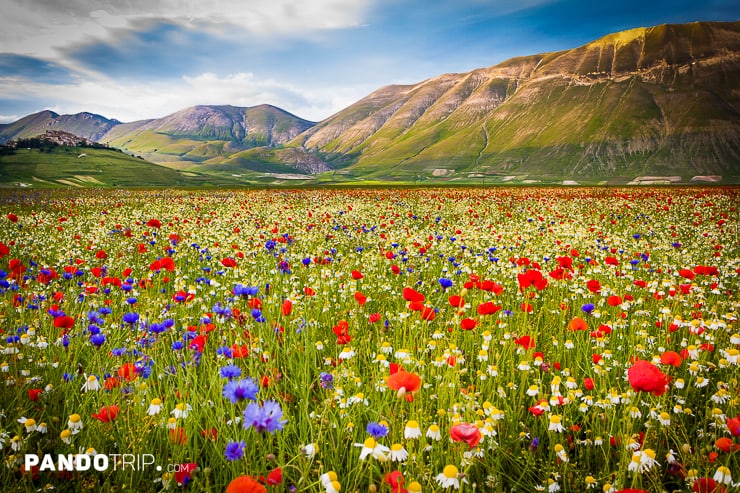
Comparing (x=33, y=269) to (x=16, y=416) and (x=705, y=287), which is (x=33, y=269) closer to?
(x=16, y=416)

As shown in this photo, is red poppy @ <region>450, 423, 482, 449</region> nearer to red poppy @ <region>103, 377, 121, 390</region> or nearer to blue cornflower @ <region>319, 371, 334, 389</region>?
blue cornflower @ <region>319, 371, 334, 389</region>

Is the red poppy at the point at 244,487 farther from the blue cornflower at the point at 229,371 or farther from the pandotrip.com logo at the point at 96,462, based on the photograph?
the pandotrip.com logo at the point at 96,462

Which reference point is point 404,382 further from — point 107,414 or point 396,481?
point 107,414

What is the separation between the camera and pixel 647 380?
2.30 metres

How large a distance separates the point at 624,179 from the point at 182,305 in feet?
778

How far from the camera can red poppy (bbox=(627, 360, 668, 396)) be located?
7.47 feet

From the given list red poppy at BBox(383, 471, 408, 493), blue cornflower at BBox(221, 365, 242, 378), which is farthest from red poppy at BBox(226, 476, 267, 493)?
blue cornflower at BBox(221, 365, 242, 378)

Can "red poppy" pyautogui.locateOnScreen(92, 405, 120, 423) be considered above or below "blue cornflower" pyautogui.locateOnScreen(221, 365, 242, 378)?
below

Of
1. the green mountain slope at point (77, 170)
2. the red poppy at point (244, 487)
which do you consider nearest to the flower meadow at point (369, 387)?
the red poppy at point (244, 487)

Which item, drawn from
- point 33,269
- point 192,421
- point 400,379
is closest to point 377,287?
point 192,421

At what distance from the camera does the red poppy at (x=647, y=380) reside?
89.6 inches

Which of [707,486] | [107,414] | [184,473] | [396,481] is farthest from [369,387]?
[707,486]

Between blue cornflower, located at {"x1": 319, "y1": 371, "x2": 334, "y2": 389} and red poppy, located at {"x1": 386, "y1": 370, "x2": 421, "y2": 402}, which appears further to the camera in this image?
blue cornflower, located at {"x1": 319, "y1": 371, "x2": 334, "y2": 389}

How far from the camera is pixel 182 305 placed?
5746mm
